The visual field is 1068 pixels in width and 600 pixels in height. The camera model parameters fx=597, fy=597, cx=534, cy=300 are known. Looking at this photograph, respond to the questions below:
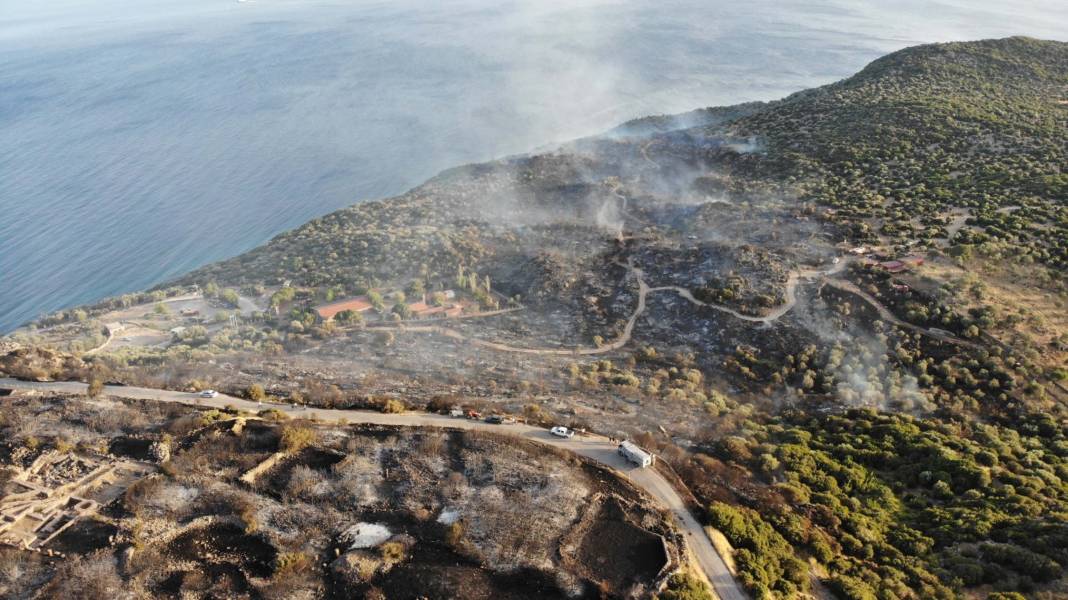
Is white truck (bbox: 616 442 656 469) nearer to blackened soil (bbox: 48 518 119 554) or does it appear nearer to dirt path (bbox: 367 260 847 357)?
dirt path (bbox: 367 260 847 357)

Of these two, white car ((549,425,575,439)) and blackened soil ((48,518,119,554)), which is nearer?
blackened soil ((48,518,119,554))

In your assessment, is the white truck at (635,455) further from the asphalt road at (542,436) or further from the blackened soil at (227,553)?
the blackened soil at (227,553)

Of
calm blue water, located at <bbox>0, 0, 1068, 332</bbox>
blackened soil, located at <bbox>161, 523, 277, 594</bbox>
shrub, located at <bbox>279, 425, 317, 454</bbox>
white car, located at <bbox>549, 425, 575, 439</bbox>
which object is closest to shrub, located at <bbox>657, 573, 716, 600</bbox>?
white car, located at <bbox>549, 425, 575, 439</bbox>

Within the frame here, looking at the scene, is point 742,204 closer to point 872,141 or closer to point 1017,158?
point 872,141

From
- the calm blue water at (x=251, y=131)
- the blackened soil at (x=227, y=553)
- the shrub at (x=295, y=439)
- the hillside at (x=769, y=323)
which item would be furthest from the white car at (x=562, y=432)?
the calm blue water at (x=251, y=131)

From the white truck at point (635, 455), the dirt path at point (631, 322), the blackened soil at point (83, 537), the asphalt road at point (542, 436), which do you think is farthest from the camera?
the dirt path at point (631, 322)

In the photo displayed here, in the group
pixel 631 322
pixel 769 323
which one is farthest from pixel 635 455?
pixel 769 323
